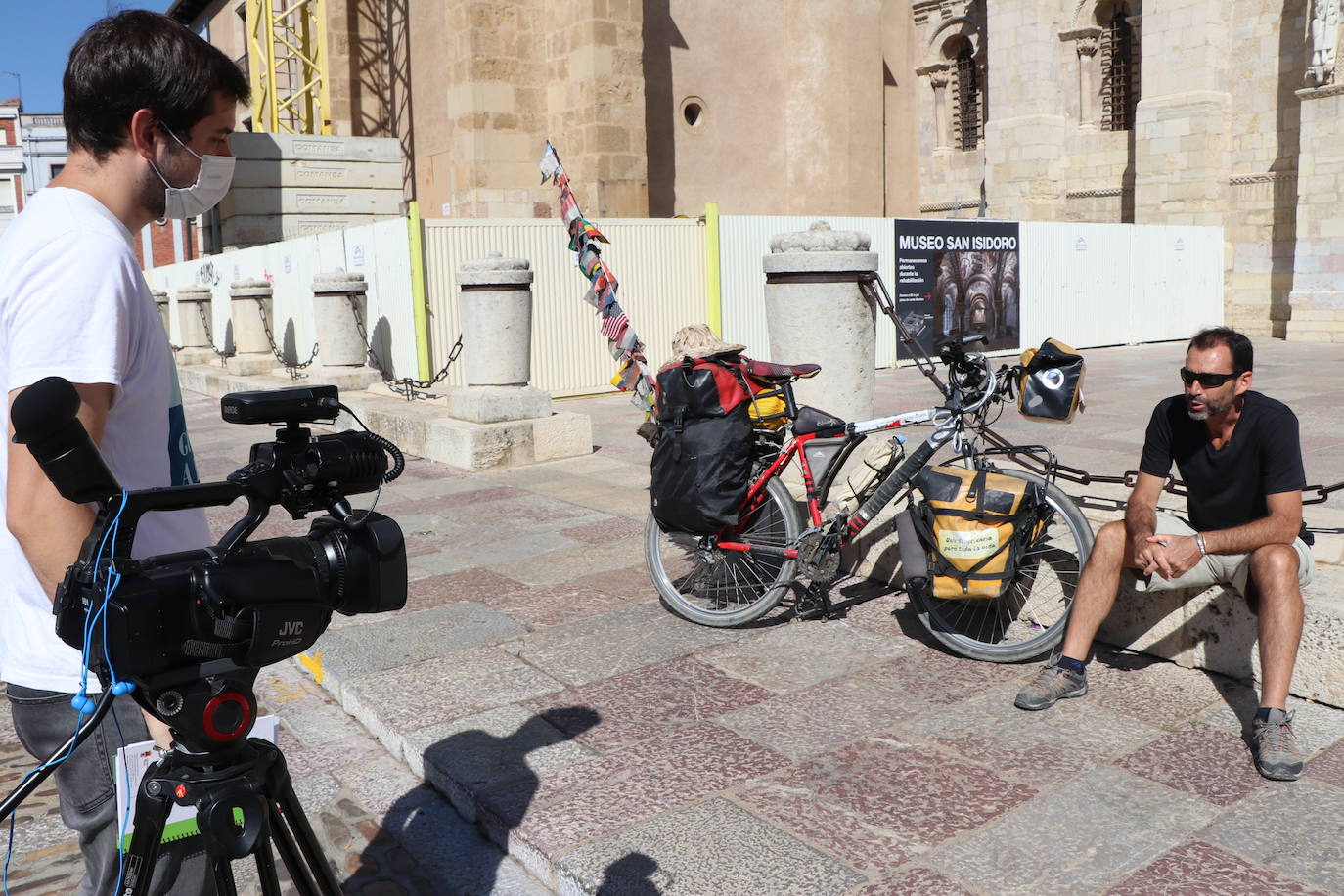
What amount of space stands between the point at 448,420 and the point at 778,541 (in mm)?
5178

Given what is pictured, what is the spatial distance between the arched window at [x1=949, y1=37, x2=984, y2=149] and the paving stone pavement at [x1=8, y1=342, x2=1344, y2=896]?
74.9 feet

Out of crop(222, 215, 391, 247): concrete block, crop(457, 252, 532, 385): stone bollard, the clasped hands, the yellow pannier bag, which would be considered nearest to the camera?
the clasped hands

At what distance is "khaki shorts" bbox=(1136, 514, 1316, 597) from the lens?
3.62 meters

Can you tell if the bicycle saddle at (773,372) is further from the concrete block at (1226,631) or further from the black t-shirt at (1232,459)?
the concrete block at (1226,631)

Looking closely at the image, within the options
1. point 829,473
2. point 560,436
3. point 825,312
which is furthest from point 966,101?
point 829,473

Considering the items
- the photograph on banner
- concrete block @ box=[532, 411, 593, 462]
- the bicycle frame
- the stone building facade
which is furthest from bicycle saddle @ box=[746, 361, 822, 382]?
the stone building facade

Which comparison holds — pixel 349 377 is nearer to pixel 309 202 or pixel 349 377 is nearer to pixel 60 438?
pixel 309 202

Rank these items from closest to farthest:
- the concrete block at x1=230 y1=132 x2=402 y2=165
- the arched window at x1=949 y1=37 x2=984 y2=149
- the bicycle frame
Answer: the bicycle frame
the concrete block at x1=230 y1=132 x2=402 y2=165
the arched window at x1=949 y1=37 x2=984 y2=149

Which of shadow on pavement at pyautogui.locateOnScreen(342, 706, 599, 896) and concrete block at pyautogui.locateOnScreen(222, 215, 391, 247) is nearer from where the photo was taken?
shadow on pavement at pyautogui.locateOnScreen(342, 706, 599, 896)

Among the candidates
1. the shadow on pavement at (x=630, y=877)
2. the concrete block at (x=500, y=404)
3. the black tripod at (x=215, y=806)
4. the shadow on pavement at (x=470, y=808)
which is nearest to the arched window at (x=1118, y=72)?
the concrete block at (x=500, y=404)

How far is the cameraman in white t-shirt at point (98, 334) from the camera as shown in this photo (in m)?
1.65

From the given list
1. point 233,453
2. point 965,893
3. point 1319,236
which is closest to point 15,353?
point 965,893

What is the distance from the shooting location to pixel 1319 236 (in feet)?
60.2

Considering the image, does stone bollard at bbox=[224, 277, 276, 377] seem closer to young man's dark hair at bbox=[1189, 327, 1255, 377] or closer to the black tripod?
young man's dark hair at bbox=[1189, 327, 1255, 377]
